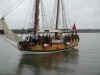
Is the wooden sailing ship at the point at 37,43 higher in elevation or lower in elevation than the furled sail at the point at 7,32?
lower

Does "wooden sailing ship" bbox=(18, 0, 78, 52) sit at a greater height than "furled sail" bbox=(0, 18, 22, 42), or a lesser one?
lesser

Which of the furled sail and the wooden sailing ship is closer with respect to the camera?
the furled sail

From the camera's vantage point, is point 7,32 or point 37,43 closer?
point 7,32

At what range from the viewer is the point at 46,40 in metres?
16.9

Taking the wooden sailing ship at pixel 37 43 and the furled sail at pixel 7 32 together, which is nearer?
the furled sail at pixel 7 32

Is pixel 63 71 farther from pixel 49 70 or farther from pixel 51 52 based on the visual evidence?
pixel 51 52

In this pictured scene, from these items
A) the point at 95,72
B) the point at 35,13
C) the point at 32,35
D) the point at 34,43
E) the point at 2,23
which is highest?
the point at 35,13

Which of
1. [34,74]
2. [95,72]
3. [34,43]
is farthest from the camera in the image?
[34,43]

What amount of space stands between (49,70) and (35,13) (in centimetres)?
838

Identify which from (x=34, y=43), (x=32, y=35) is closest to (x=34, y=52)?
(x=34, y=43)

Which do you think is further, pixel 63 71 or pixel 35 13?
pixel 35 13

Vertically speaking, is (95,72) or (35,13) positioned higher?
(35,13)

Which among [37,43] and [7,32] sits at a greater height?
[7,32]

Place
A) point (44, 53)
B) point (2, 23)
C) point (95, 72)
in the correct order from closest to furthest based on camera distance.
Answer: point (95, 72) → point (2, 23) → point (44, 53)
